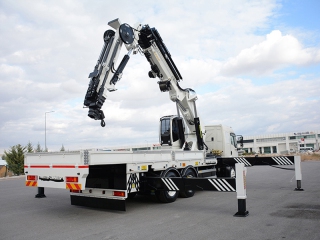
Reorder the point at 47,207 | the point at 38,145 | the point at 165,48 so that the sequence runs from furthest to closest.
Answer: the point at 38,145, the point at 165,48, the point at 47,207

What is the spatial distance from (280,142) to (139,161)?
4075 inches

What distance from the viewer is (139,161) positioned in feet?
27.8

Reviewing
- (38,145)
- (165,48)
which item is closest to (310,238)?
(165,48)

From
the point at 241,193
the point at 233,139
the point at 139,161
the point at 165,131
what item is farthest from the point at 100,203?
the point at 233,139

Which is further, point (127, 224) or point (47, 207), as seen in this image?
point (47, 207)

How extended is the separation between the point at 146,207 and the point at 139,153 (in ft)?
6.12

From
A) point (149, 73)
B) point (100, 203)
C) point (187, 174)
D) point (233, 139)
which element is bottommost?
point (100, 203)

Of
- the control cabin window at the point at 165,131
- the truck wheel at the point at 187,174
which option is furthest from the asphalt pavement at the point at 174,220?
the control cabin window at the point at 165,131

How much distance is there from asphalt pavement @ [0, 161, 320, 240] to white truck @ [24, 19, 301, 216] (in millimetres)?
509

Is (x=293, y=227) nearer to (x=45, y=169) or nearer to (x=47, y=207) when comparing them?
(x=45, y=169)

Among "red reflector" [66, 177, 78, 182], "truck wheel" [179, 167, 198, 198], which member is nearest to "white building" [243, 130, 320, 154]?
Result: "truck wheel" [179, 167, 198, 198]

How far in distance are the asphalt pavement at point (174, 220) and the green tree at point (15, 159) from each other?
24.0 meters

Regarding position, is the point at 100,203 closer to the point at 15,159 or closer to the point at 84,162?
the point at 84,162

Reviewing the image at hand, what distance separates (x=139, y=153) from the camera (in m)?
8.45
